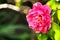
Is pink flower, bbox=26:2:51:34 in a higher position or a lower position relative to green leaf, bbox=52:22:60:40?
higher

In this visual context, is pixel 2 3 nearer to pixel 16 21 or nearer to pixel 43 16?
pixel 16 21

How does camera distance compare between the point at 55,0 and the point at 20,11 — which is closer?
the point at 55,0

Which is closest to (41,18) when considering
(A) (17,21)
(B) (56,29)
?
(B) (56,29)

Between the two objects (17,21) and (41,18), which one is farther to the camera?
(17,21)

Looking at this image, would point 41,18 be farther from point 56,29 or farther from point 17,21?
point 17,21

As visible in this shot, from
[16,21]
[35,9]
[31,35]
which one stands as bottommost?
[31,35]

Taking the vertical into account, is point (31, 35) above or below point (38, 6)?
below

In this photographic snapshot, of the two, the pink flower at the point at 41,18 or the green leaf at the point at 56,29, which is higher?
the pink flower at the point at 41,18

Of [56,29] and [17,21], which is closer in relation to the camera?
[56,29]

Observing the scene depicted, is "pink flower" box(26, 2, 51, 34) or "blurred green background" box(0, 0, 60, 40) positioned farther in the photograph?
"blurred green background" box(0, 0, 60, 40)

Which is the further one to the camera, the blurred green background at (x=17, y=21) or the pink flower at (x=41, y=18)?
the blurred green background at (x=17, y=21)

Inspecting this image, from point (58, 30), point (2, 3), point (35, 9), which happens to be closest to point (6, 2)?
point (2, 3)
